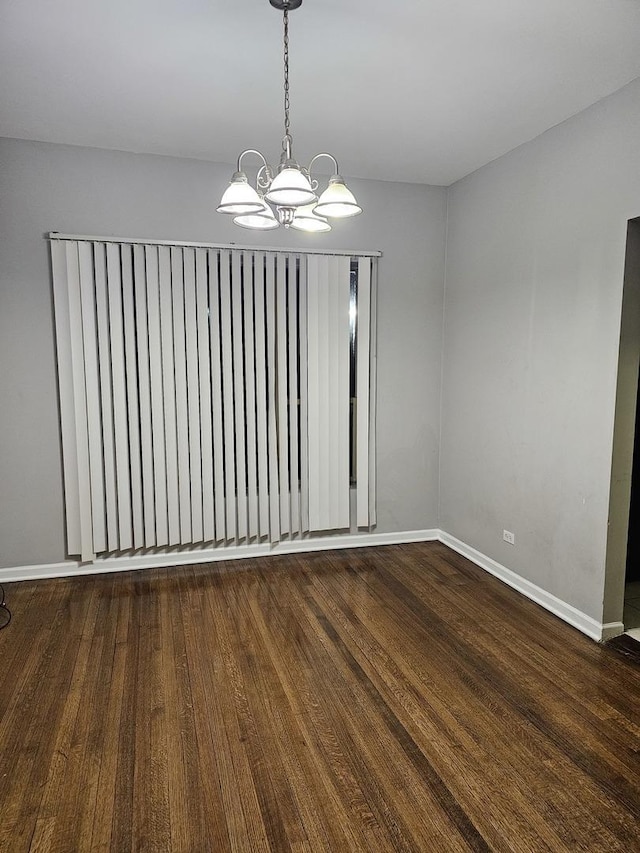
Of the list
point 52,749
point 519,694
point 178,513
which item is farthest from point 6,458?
point 519,694

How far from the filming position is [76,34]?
7.91 ft

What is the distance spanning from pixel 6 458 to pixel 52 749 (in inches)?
86.0

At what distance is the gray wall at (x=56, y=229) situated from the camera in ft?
12.2

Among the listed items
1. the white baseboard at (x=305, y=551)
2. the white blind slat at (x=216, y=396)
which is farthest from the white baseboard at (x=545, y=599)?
the white blind slat at (x=216, y=396)

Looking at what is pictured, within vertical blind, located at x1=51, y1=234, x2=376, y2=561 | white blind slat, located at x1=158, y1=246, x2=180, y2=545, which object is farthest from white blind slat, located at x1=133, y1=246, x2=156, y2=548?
white blind slat, located at x1=158, y1=246, x2=180, y2=545

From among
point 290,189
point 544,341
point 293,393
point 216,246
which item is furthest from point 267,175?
point 293,393

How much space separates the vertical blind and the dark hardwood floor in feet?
2.16

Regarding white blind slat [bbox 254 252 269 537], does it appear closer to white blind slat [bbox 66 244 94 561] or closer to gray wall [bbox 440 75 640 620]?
white blind slat [bbox 66 244 94 561]

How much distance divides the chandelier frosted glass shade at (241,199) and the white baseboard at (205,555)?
282 centimetres

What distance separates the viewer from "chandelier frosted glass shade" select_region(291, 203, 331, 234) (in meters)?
2.38

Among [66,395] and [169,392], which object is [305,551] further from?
[66,395]

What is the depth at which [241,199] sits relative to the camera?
2135 mm

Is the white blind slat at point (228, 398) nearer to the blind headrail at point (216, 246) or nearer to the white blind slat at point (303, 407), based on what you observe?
the blind headrail at point (216, 246)

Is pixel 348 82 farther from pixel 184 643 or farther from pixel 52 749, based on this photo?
pixel 52 749
